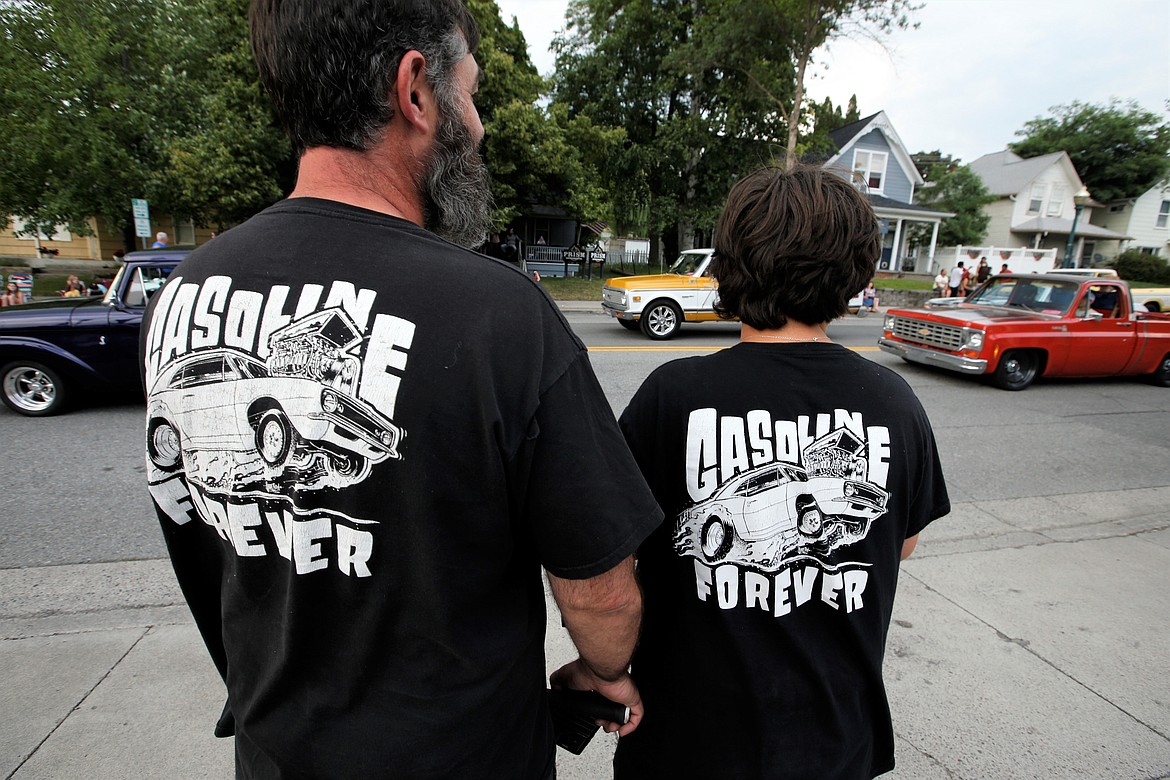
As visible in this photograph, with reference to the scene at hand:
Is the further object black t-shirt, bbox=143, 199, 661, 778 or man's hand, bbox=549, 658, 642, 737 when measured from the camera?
man's hand, bbox=549, 658, 642, 737

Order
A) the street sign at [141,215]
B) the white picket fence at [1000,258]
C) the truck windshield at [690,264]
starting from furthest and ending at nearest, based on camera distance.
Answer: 1. the white picket fence at [1000,258]
2. the street sign at [141,215]
3. the truck windshield at [690,264]

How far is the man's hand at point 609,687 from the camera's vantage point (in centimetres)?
131

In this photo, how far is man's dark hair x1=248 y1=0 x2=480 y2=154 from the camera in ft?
3.17

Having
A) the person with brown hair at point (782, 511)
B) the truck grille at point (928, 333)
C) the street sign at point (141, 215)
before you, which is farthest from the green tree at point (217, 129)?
the person with brown hair at point (782, 511)

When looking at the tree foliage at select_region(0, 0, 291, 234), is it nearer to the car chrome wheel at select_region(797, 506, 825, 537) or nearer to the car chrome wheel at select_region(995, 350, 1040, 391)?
the car chrome wheel at select_region(995, 350, 1040, 391)

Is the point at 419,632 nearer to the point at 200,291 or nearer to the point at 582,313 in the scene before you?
the point at 200,291

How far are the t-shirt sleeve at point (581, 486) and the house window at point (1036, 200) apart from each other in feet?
147

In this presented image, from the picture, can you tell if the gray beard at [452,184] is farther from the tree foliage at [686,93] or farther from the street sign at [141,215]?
the tree foliage at [686,93]

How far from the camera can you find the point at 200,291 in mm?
974

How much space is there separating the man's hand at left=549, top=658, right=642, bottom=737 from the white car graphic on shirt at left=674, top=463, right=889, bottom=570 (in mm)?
344

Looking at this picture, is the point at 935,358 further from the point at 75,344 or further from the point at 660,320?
the point at 75,344

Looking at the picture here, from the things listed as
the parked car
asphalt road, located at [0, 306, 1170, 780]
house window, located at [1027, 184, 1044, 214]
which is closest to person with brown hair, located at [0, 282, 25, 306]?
asphalt road, located at [0, 306, 1170, 780]

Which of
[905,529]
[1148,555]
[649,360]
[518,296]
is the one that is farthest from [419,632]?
[649,360]

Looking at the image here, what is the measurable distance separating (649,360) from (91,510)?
696 centimetres
